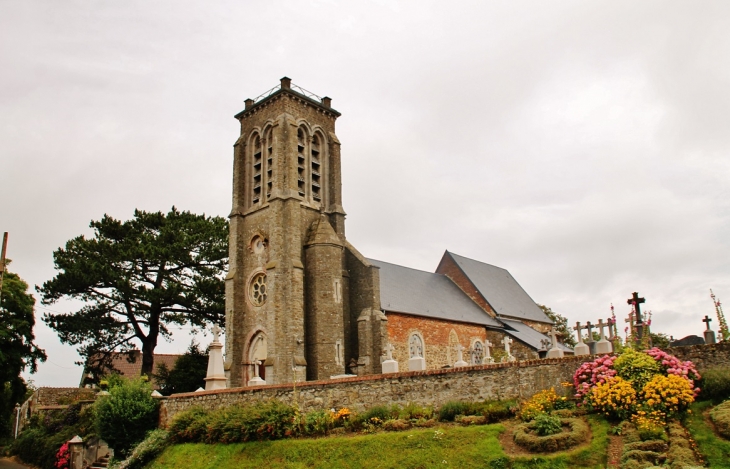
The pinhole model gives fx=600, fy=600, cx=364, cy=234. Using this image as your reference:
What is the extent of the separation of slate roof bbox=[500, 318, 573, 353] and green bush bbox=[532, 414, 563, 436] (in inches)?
863

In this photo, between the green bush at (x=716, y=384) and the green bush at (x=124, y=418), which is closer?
the green bush at (x=716, y=384)

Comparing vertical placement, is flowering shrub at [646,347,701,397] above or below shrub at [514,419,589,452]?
above

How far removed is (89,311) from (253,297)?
11.2 metres

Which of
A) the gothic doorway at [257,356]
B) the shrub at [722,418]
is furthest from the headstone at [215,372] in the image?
the shrub at [722,418]

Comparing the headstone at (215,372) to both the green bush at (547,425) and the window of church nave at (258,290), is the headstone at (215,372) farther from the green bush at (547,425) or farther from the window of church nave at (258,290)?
the green bush at (547,425)

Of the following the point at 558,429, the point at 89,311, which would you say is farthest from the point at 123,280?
the point at 558,429

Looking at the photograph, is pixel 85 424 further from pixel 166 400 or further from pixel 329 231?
pixel 329 231

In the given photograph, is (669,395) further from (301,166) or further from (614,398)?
(301,166)

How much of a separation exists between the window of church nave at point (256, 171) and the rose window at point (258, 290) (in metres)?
3.79

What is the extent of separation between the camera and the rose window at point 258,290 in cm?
2605

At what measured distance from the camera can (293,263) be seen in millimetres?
25047

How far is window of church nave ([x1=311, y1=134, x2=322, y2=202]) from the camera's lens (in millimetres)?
28492

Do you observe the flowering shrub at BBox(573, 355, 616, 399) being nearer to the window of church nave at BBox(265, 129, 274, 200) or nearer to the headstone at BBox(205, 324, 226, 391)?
the headstone at BBox(205, 324, 226, 391)

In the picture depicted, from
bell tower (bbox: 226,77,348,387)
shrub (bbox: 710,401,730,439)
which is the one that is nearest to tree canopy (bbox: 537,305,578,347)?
bell tower (bbox: 226,77,348,387)
